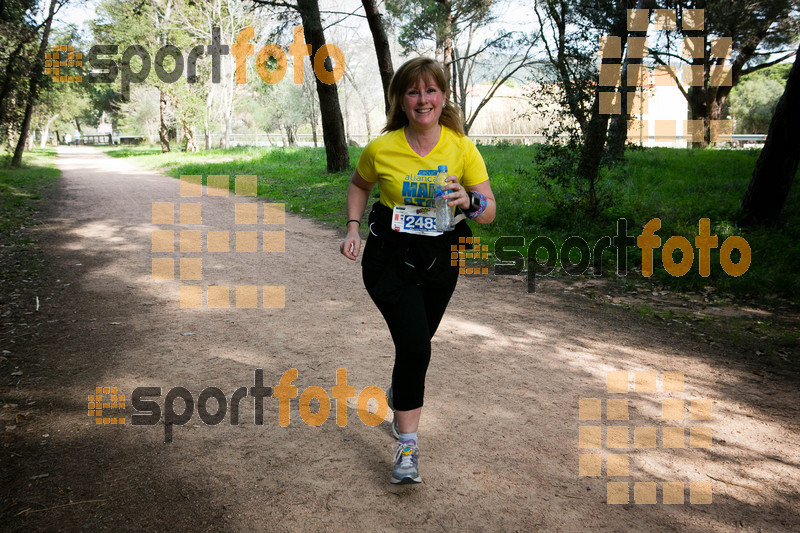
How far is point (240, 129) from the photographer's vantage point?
67.4m

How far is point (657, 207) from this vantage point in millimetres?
10000

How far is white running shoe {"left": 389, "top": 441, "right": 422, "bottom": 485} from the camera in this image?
3.01m

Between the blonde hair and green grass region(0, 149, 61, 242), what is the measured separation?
862cm

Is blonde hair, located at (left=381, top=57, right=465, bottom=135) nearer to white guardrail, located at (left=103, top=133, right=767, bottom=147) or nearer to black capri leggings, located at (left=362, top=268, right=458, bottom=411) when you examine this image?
black capri leggings, located at (left=362, top=268, right=458, bottom=411)

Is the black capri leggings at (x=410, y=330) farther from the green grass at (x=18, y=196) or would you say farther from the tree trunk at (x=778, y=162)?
the green grass at (x=18, y=196)

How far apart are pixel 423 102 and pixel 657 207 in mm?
8369

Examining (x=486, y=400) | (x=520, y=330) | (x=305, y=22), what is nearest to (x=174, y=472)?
(x=486, y=400)

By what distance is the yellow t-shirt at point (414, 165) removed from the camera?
293 centimetres

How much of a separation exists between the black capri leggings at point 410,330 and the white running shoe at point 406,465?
0.70 ft

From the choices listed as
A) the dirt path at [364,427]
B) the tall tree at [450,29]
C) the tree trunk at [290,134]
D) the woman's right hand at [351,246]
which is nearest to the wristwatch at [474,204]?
the woman's right hand at [351,246]

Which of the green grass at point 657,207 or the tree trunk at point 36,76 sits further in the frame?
the tree trunk at point 36,76

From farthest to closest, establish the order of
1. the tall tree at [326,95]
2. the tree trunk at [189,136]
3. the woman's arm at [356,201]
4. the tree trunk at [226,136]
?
the tree trunk at [226,136]
the tree trunk at [189,136]
the tall tree at [326,95]
the woman's arm at [356,201]

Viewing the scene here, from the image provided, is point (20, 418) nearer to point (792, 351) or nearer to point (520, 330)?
point (520, 330)

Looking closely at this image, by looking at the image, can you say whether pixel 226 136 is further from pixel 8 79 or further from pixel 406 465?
pixel 406 465
